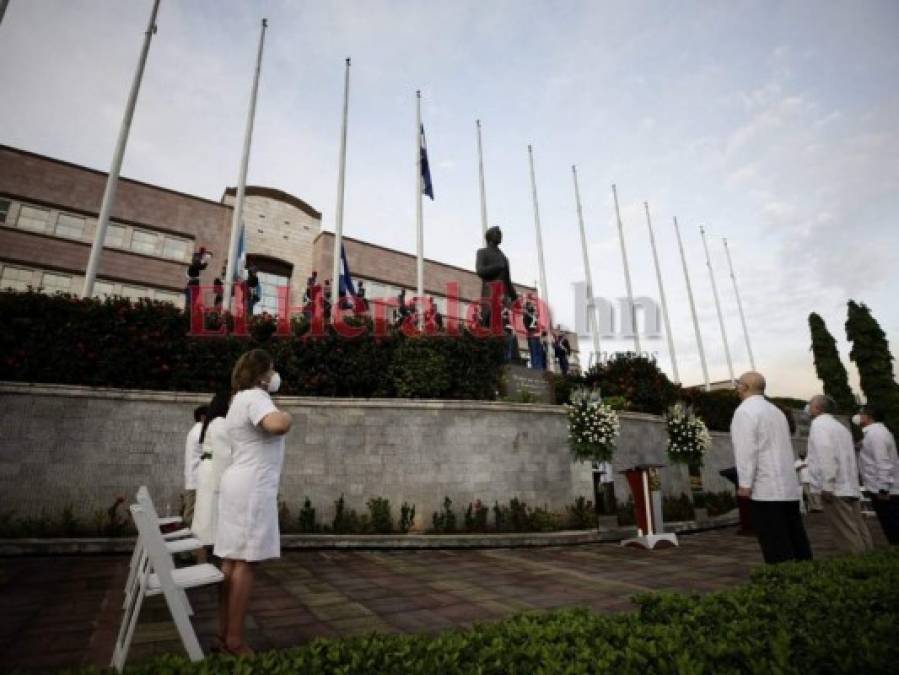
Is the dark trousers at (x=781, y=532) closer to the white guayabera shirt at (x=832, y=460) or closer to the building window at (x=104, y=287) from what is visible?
the white guayabera shirt at (x=832, y=460)

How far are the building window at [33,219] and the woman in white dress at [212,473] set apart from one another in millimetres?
20420

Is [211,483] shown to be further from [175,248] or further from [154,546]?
[175,248]

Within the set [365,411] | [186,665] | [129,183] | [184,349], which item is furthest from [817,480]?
[129,183]

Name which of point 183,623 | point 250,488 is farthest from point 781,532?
point 183,623

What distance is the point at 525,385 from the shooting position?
1219 cm

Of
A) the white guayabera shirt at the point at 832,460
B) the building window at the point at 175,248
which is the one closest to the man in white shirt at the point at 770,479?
the white guayabera shirt at the point at 832,460

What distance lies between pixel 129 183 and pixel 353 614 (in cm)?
2362

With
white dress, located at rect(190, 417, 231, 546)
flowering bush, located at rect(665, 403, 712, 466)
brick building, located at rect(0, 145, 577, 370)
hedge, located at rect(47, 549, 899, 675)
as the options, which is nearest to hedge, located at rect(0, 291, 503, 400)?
flowering bush, located at rect(665, 403, 712, 466)

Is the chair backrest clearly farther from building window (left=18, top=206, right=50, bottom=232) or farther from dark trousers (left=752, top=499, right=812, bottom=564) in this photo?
building window (left=18, top=206, right=50, bottom=232)

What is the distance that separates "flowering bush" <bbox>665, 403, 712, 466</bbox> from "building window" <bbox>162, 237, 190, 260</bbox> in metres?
21.7

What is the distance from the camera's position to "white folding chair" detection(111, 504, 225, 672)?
279 cm

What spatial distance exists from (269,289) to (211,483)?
20653mm

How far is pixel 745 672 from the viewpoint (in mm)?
2025

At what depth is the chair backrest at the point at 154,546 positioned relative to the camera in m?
2.80
